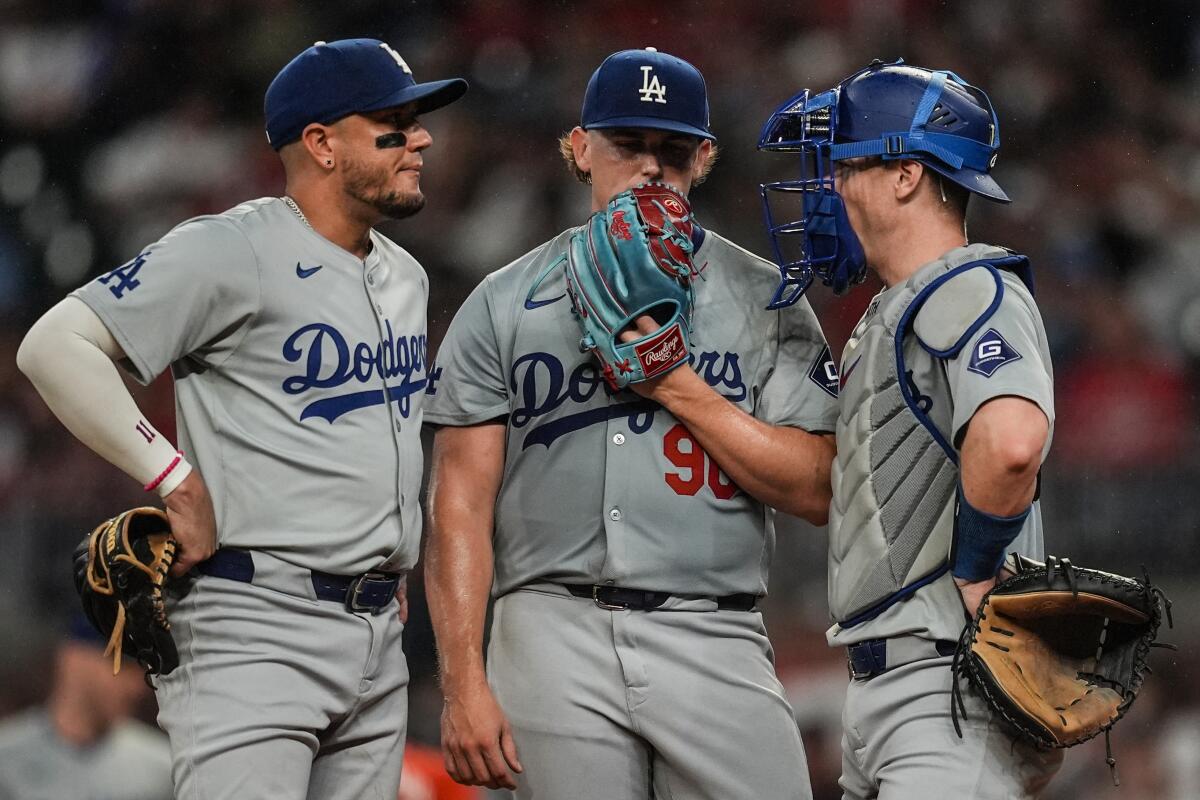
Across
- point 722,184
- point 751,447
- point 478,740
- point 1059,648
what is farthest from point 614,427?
point 722,184

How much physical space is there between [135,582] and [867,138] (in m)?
1.45

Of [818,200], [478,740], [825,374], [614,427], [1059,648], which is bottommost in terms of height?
[478,740]

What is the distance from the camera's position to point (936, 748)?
7.13 feet

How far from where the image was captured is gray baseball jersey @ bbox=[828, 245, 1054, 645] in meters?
2.17

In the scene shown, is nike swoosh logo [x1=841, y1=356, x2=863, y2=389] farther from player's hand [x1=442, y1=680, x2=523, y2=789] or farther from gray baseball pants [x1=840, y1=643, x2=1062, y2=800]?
player's hand [x1=442, y1=680, x2=523, y2=789]

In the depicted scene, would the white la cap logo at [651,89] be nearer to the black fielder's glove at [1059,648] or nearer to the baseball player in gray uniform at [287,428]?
the baseball player in gray uniform at [287,428]

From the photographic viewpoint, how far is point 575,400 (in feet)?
8.75

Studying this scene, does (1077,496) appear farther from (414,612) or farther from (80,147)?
(80,147)

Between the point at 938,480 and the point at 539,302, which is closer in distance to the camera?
the point at 938,480

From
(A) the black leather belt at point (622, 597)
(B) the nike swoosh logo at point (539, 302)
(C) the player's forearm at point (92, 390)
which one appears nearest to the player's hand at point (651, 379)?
(B) the nike swoosh logo at point (539, 302)

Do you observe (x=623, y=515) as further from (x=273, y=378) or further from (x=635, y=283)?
(x=273, y=378)

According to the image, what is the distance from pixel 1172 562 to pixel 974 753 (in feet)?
12.4

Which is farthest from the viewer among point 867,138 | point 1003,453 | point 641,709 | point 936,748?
point 641,709

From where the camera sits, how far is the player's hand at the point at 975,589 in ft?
7.16
